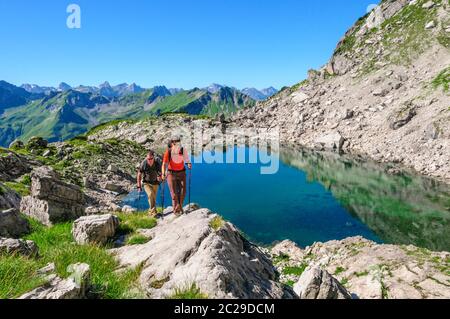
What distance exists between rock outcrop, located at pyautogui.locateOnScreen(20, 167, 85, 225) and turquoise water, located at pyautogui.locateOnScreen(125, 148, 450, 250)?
15647 millimetres

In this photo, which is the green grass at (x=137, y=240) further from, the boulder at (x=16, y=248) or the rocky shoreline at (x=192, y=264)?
the boulder at (x=16, y=248)

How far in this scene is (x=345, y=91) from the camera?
11094 centimetres

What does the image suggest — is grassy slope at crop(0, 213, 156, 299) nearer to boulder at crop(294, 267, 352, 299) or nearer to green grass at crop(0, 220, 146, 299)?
green grass at crop(0, 220, 146, 299)

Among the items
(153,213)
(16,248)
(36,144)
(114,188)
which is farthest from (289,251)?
(36,144)

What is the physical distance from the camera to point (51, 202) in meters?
16.7

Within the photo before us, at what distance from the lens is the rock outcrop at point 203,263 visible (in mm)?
7520

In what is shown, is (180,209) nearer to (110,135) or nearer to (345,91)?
(345,91)

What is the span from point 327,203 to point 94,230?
137 feet

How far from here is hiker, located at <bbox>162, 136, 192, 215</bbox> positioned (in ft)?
51.5

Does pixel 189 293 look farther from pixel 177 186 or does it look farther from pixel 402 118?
pixel 402 118

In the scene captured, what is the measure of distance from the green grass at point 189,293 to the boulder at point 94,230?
5.86m

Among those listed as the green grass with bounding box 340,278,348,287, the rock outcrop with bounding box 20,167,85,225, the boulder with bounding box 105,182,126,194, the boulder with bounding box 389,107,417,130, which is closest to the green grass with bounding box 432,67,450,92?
the boulder with bounding box 389,107,417,130
